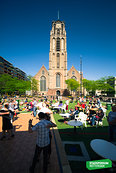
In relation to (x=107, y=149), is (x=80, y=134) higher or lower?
lower

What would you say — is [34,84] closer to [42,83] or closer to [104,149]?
[42,83]

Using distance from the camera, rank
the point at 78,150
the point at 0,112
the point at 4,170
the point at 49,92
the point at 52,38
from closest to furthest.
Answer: the point at 4,170, the point at 78,150, the point at 0,112, the point at 49,92, the point at 52,38

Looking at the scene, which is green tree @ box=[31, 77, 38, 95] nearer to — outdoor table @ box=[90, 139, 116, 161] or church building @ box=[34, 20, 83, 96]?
church building @ box=[34, 20, 83, 96]

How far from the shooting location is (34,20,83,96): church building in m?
45.7

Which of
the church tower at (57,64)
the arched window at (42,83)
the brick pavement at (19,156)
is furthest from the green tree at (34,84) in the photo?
the brick pavement at (19,156)

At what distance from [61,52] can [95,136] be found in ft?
154

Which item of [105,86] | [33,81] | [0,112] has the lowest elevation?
[0,112]

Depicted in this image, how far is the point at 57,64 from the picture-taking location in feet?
154

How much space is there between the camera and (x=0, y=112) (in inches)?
175

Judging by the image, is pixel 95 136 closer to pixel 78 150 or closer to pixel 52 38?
pixel 78 150

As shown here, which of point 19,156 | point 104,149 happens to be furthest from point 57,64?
point 104,149

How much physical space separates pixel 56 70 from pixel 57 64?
3.59m

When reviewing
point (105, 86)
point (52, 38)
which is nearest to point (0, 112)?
point (105, 86)

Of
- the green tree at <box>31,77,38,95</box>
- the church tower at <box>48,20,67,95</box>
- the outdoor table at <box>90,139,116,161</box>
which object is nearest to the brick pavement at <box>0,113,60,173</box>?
the outdoor table at <box>90,139,116,161</box>
